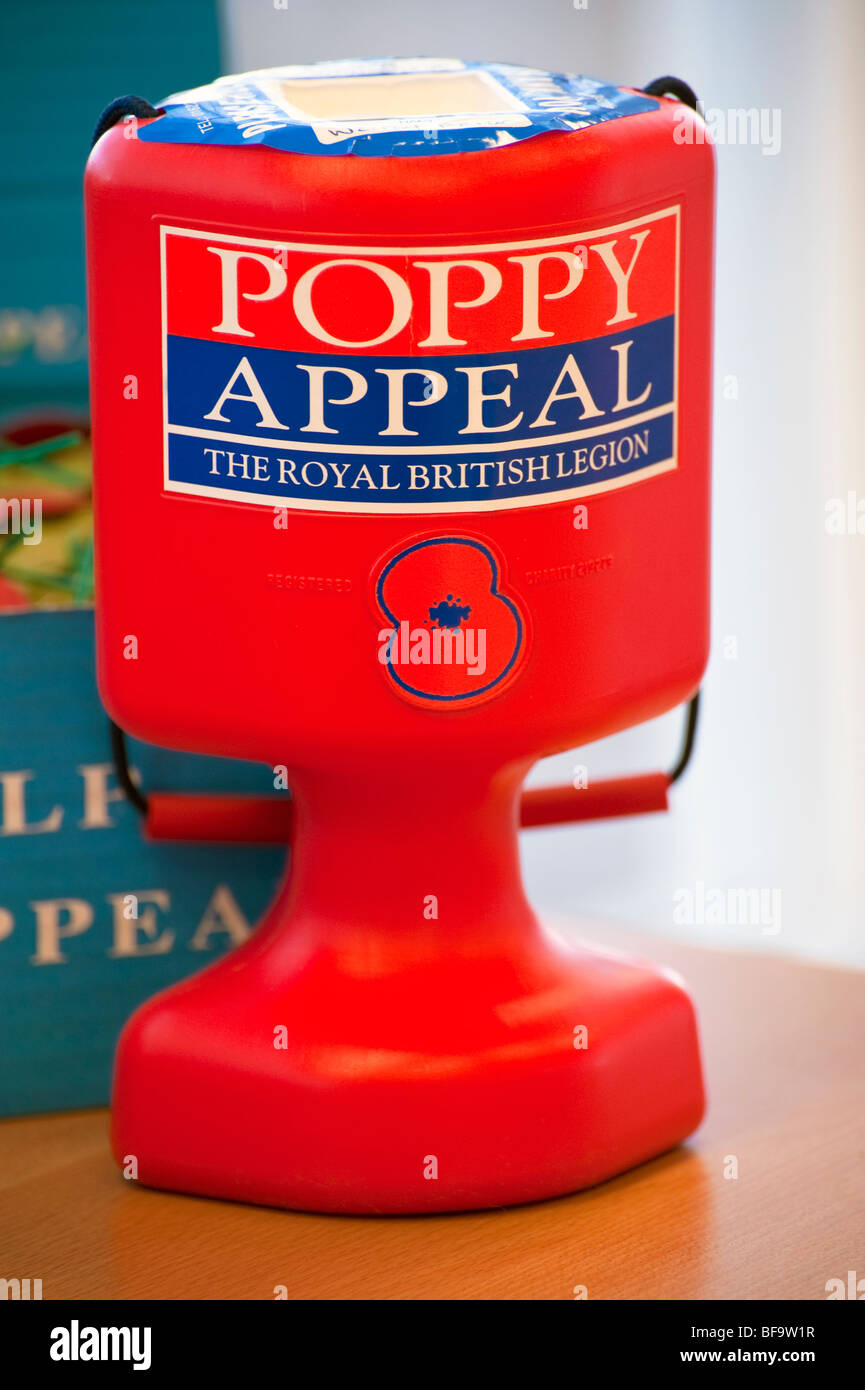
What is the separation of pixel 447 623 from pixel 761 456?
712 mm

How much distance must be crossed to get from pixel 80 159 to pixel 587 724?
13.4 inches

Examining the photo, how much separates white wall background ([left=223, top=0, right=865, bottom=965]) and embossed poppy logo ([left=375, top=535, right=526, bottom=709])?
1.82 feet

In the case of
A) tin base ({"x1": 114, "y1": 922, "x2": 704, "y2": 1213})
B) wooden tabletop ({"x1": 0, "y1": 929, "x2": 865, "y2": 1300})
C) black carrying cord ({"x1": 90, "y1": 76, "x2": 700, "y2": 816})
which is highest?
black carrying cord ({"x1": 90, "y1": 76, "x2": 700, "y2": 816})

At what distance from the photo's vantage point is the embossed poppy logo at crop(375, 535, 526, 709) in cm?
70

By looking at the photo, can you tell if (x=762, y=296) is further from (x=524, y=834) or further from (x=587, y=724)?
(x=587, y=724)

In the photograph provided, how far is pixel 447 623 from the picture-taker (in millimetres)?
706

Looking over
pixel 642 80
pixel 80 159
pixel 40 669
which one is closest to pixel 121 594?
pixel 40 669

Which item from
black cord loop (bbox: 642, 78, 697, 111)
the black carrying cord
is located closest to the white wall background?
the black carrying cord

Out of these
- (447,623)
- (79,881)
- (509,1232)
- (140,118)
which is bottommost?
(509,1232)

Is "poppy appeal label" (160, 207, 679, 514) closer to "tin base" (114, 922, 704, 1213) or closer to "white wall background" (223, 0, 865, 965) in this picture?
"tin base" (114, 922, 704, 1213)

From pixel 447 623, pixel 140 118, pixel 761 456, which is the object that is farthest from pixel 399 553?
pixel 761 456

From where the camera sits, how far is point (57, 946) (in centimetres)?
85

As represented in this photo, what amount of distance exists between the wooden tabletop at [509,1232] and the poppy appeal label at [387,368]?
0.29 m

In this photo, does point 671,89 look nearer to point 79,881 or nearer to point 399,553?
point 399,553
